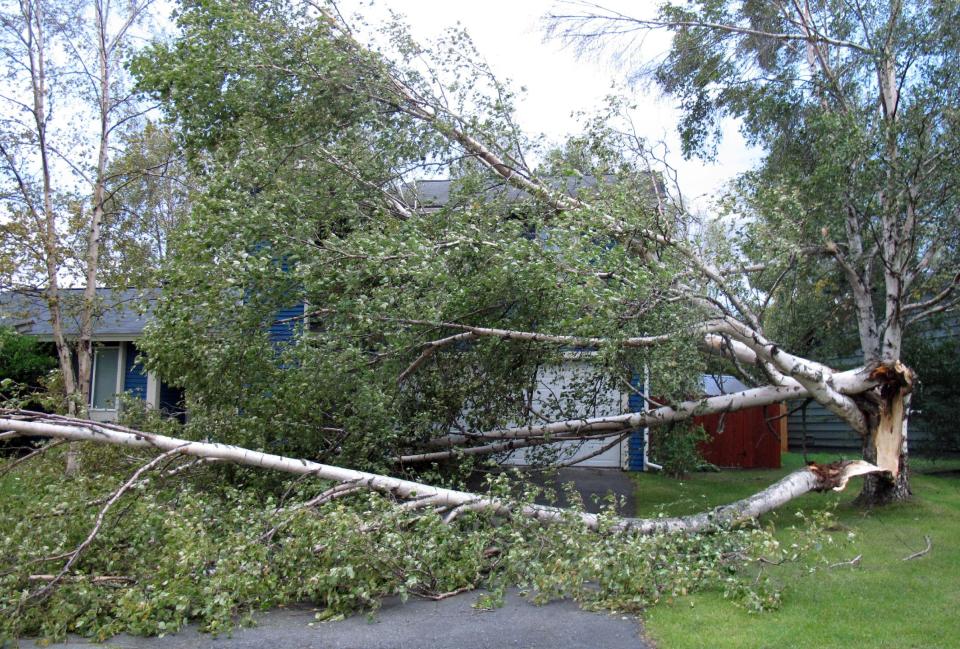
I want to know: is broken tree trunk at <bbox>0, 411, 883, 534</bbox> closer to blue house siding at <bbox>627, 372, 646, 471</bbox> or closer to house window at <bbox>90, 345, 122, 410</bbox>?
blue house siding at <bbox>627, 372, 646, 471</bbox>

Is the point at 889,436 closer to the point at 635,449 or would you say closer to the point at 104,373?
the point at 635,449

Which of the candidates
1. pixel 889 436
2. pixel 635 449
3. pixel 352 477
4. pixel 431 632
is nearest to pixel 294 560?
pixel 352 477

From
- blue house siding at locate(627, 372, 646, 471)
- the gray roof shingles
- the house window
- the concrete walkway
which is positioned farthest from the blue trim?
the house window

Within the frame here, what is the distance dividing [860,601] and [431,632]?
118 inches

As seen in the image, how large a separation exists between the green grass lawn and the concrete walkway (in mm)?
369

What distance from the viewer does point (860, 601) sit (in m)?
5.52

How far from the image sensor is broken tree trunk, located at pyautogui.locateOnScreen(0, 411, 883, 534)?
5965 millimetres

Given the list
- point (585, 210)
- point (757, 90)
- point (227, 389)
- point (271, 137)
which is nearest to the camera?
point (585, 210)

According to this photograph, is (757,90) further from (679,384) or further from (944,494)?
(944,494)

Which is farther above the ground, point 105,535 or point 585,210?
point 585,210

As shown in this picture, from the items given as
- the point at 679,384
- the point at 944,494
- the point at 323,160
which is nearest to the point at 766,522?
the point at 679,384

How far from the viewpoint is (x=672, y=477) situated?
12641mm

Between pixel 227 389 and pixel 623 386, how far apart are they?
4.18 metres

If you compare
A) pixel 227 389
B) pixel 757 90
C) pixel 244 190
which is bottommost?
pixel 227 389
